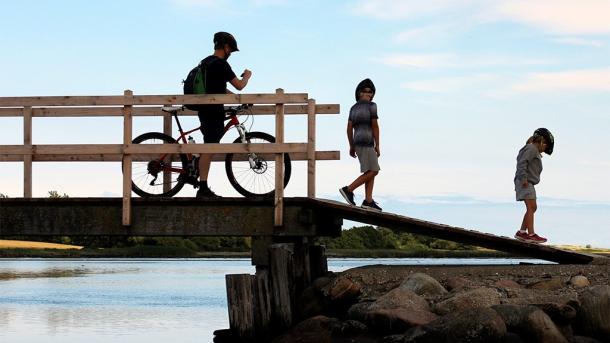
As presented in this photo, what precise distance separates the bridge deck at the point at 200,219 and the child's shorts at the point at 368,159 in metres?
0.73

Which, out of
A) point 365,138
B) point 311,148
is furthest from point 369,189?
point 311,148

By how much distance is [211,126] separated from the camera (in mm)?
16562

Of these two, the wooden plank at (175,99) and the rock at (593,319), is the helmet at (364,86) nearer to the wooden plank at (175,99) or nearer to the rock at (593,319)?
the wooden plank at (175,99)

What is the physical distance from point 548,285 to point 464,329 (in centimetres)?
290

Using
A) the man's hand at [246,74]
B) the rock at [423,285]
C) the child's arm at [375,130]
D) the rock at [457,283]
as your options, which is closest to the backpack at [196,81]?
the man's hand at [246,74]

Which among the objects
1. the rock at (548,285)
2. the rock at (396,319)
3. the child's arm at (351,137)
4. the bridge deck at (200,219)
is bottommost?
the rock at (396,319)

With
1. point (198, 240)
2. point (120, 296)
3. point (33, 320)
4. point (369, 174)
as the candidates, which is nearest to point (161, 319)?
point (33, 320)

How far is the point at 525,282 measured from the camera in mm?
16516

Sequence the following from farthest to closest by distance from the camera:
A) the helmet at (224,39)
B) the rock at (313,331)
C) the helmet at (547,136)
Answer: the helmet at (547,136), the helmet at (224,39), the rock at (313,331)

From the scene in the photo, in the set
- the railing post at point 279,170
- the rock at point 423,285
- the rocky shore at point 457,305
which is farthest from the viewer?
the railing post at point 279,170

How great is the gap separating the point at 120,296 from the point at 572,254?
26806mm

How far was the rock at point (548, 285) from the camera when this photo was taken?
16.2 meters

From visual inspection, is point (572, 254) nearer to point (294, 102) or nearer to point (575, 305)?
point (575, 305)

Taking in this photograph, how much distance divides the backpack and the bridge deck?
59.7 inches
